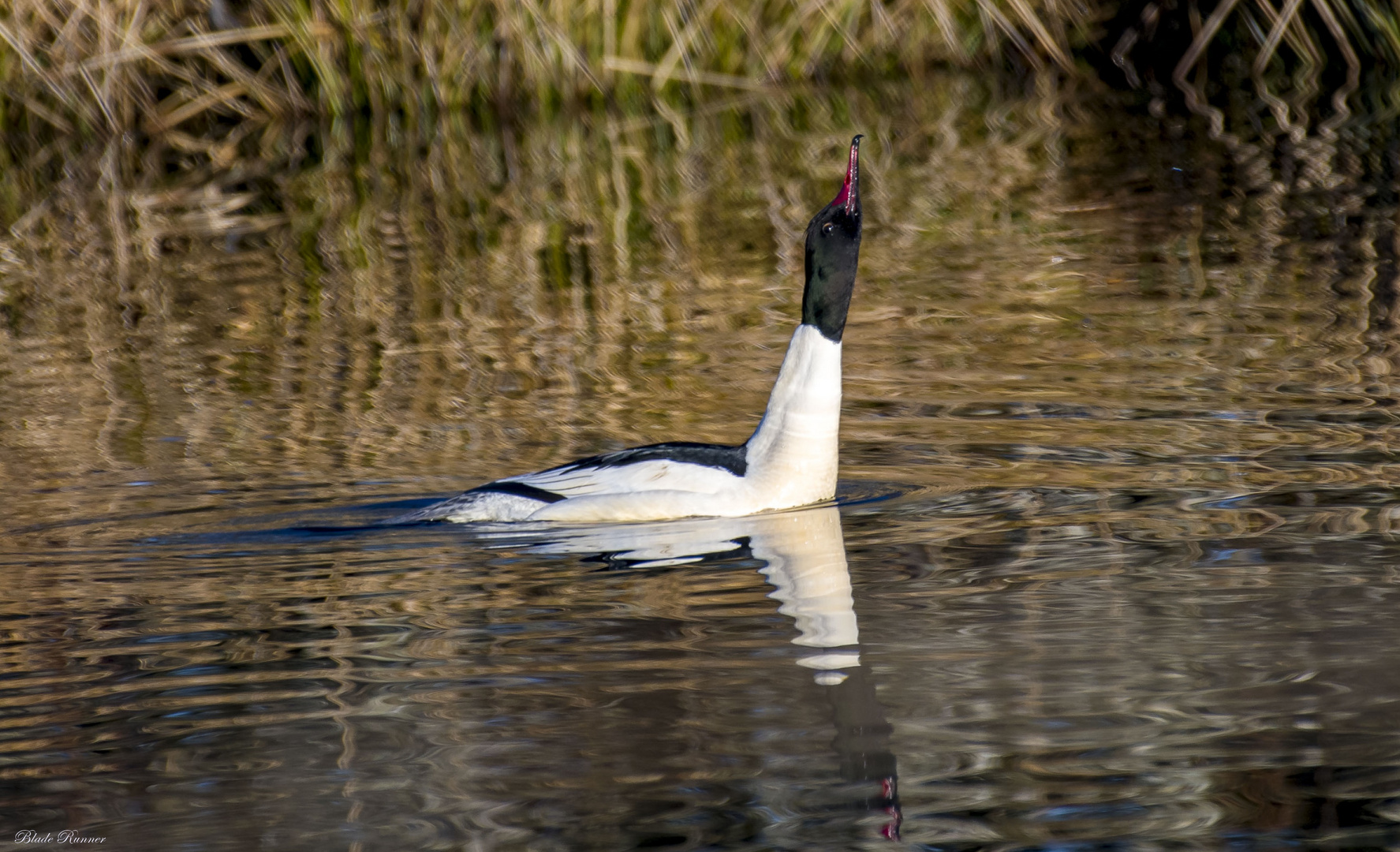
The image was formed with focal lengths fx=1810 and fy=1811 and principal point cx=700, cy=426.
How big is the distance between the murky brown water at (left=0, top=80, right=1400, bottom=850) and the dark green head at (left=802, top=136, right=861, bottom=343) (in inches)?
26.5

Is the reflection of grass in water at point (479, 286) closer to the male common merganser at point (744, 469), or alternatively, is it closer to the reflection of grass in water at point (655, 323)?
the reflection of grass in water at point (655, 323)

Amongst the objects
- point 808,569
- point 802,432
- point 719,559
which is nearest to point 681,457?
point 802,432

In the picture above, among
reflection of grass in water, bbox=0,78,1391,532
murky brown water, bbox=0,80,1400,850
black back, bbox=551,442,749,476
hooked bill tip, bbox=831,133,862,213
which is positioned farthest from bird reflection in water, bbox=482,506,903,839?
hooked bill tip, bbox=831,133,862,213

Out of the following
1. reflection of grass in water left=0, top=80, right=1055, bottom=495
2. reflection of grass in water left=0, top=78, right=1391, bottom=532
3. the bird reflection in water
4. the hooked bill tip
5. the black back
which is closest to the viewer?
the bird reflection in water

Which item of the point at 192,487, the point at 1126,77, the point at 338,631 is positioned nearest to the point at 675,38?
the point at 1126,77

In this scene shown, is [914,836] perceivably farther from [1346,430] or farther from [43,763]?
[1346,430]

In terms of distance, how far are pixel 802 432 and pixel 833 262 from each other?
62 centimetres

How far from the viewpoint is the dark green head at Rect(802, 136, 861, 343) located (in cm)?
627

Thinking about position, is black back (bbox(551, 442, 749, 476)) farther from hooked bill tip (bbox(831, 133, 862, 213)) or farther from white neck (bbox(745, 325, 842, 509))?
hooked bill tip (bbox(831, 133, 862, 213))

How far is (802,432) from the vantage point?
617cm

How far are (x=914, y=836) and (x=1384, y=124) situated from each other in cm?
1371

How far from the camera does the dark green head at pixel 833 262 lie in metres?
6.27

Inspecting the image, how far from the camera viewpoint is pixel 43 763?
4.13 meters

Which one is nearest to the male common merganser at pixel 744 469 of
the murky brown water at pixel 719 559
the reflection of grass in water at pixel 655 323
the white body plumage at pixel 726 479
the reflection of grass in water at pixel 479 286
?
the white body plumage at pixel 726 479
